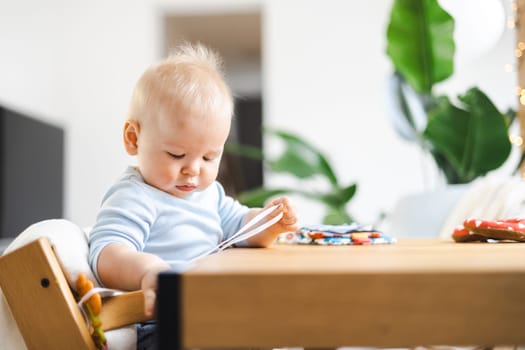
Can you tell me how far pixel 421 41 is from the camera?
215cm

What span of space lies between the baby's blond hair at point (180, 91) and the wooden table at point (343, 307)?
397mm

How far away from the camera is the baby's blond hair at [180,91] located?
2.88 feet

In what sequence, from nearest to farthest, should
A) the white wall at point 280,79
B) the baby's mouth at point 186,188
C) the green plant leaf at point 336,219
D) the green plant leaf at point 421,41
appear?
the baby's mouth at point 186,188, the green plant leaf at point 421,41, the green plant leaf at point 336,219, the white wall at point 280,79

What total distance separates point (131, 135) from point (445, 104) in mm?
1235

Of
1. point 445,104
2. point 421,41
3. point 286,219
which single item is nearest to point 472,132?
point 445,104

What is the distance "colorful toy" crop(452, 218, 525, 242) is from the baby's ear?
0.61 m

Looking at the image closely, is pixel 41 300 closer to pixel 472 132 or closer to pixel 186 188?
pixel 186 188

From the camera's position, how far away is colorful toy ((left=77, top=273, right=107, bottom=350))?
2.34 feet

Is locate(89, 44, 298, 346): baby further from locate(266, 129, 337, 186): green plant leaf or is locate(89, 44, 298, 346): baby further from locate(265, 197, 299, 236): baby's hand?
locate(266, 129, 337, 186): green plant leaf

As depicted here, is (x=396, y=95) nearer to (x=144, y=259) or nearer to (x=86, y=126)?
(x=144, y=259)

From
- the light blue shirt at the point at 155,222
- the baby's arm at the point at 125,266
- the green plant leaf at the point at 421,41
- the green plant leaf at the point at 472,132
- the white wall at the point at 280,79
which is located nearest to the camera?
the baby's arm at the point at 125,266

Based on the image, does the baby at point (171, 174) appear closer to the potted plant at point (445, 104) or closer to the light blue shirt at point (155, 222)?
the light blue shirt at point (155, 222)

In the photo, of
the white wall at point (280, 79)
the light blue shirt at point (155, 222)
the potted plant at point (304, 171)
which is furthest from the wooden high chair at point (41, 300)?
the white wall at point (280, 79)

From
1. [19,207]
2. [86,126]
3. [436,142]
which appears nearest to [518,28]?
[436,142]
